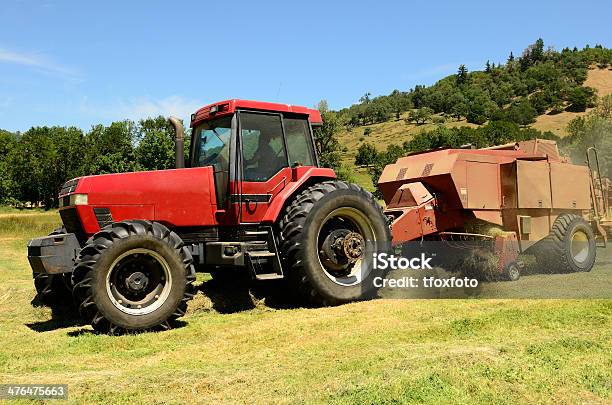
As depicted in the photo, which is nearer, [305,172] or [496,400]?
[496,400]

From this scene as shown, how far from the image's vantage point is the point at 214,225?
24.6ft

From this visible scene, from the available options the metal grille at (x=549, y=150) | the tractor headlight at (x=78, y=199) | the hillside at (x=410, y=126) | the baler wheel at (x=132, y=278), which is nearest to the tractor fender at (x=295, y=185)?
the baler wheel at (x=132, y=278)

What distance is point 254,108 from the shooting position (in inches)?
308

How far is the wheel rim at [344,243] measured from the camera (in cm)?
769

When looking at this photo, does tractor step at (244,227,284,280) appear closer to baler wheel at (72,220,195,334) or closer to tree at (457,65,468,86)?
baler wheel at (72,220,195,334)

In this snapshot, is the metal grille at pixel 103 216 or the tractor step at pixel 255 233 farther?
the tractor step at pixel 255 233

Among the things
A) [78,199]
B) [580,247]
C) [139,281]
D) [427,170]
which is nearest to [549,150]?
[580,247]

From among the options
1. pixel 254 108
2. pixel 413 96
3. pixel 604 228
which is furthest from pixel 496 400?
pixel 413 96

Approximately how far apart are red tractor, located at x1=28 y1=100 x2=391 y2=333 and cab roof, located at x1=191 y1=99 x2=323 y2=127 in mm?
→ 19

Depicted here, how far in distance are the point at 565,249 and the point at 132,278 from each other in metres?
7.86

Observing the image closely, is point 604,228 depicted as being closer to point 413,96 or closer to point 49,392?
point 49,392

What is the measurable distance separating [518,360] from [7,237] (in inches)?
Answer: 909

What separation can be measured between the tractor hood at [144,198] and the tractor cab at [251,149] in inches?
9.5

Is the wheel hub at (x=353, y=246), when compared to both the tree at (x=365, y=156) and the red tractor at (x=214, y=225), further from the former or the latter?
the tree at (x=365, y=156)
